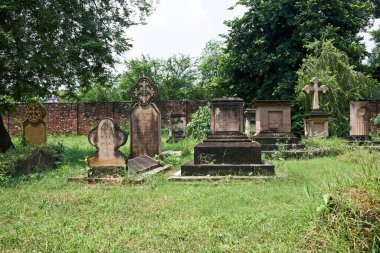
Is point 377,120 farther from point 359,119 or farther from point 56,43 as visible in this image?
point 56,43

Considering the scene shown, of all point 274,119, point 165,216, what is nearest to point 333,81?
point 274,119

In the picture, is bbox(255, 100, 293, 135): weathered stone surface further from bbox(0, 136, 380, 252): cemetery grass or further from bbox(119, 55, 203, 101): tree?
bbox(119, 55, 203, 101): tree

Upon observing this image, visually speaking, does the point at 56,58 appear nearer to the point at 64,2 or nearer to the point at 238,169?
the point at 64,2

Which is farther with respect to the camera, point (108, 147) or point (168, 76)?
point (168, 76)

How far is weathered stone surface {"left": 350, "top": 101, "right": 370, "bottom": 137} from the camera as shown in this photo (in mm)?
15836

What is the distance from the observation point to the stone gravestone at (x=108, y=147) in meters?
8.26

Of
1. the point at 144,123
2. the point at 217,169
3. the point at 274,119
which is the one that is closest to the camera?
the point at 217,169

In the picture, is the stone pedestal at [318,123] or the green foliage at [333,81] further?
the green foliage at [333,81]

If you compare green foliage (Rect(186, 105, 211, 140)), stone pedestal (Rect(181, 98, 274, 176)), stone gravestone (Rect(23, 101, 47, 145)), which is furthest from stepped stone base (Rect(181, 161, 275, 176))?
green foliage (Rect(186, 105, 211, 140))

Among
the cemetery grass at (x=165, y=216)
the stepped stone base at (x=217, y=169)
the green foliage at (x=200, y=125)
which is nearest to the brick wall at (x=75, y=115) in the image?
the green foliage at (x=200, y=125)

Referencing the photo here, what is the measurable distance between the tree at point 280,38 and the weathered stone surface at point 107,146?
15.2 meters

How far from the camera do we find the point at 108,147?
27.2 feet

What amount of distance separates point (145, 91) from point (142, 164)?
2.75 meters

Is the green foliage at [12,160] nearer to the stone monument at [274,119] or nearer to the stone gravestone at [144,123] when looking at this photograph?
the stone gravestone at [144,123]
